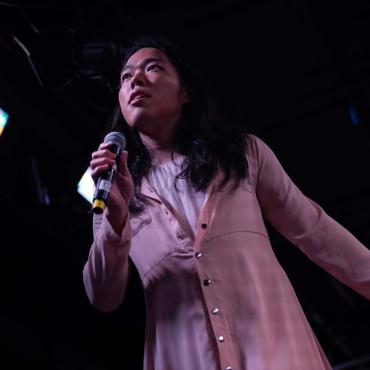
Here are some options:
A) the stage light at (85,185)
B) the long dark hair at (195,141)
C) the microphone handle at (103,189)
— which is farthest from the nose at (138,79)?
the stage light at (85,185)

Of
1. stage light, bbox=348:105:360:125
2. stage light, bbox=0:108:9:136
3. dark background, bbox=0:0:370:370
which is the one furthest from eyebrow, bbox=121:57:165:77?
stage light, bbox=348:105:360:125

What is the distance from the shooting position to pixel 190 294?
48.9 inches

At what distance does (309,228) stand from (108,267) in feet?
1.49

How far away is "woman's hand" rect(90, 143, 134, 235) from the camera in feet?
3.97

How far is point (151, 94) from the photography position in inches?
60.0

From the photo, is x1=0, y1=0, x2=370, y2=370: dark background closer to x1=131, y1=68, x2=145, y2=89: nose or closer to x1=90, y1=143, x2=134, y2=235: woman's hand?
x1=131, y1=68, x2=145, y2=89: nose

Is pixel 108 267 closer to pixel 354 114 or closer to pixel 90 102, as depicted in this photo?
pixel 90 102

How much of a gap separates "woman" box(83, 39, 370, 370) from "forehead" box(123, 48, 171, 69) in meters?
0.03

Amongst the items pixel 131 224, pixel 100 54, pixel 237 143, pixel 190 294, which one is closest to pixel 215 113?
pixel 237 143

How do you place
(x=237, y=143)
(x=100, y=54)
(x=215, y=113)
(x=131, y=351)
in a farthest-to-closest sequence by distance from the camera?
(x=131, y=351) < (x=100, y=54) < (x=215, y=113) < (x=237, y=143)

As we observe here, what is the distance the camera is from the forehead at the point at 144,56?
5.46ft

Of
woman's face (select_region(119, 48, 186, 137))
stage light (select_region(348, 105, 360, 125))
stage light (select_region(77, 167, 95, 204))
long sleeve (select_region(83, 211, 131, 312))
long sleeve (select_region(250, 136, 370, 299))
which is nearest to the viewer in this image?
long sleeve (select_region(83, 211, 131, 312))

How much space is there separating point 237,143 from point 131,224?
0.33 metres

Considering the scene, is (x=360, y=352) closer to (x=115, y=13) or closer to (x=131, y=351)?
(x=131, y=351)
